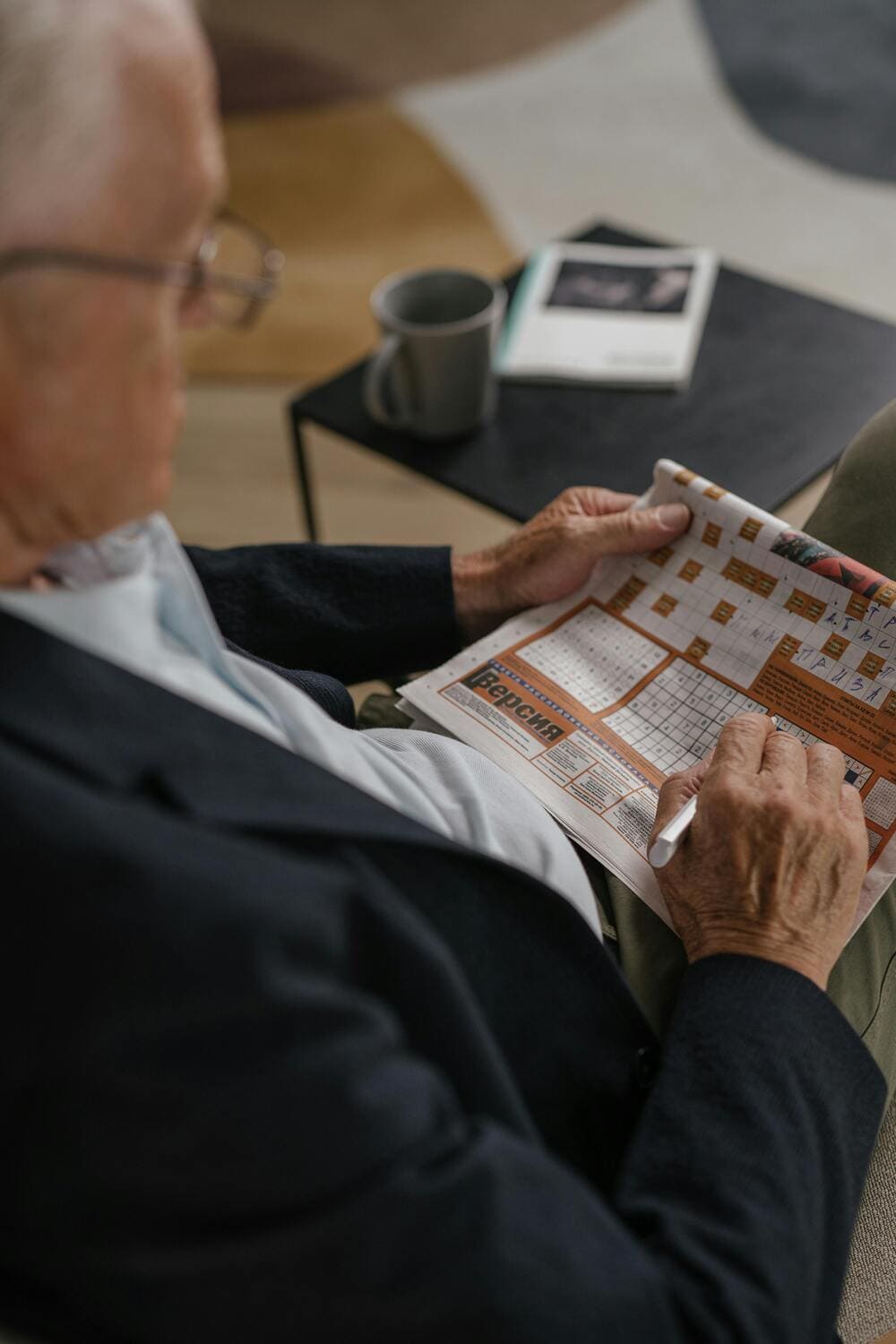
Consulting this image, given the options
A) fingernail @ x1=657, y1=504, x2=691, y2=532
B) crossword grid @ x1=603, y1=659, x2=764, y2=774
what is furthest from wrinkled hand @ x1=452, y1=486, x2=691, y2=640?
crossword grid @ x1=603, y1=659, x2=764, y2=774

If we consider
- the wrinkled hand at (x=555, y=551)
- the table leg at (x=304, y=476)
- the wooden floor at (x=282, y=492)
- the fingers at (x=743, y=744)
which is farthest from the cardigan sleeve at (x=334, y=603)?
the wooden floor at (x=282, y=492)

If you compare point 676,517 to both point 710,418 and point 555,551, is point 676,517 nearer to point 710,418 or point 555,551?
point 555,551

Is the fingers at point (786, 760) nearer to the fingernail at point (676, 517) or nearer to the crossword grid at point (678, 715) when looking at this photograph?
the crossword grid at point (678, 715)

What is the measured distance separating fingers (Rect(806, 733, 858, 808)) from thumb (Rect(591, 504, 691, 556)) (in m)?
0.23

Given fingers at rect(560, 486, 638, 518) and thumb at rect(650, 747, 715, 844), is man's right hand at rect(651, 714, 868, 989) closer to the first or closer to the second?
thumb at rect(650, 747, 715, 844)

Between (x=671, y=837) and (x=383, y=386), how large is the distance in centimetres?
80

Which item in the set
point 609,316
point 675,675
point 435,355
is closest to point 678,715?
point 675,675

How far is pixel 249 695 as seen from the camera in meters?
0.76

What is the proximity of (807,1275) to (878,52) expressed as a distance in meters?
3.80

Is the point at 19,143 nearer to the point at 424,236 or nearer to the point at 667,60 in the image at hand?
the point at 424,236

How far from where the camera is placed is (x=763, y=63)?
3602 millimetres

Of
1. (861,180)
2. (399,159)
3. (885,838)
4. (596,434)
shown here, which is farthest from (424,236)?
(885,838)

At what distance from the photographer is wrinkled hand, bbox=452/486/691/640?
3.32 feet

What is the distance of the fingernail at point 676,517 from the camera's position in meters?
1.00
